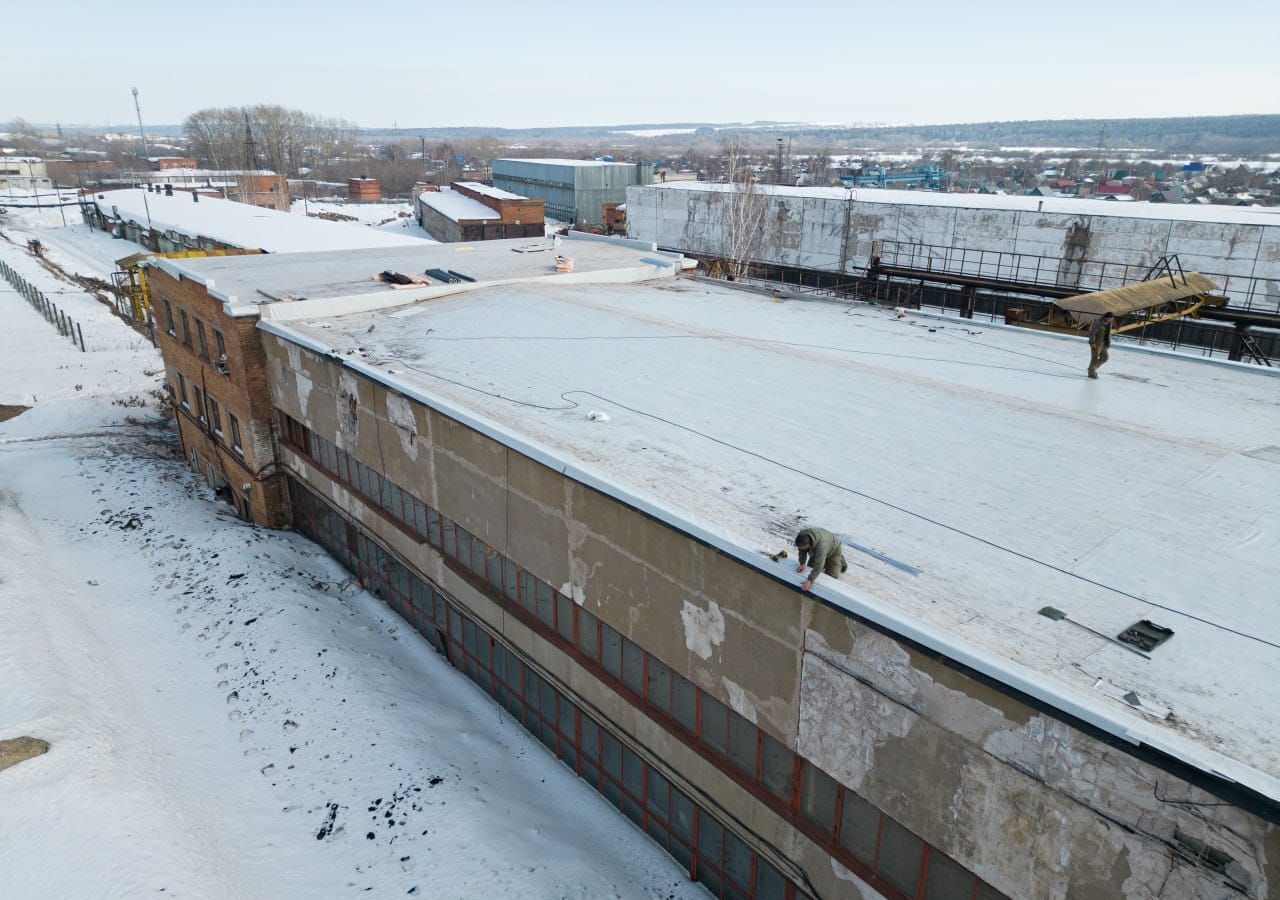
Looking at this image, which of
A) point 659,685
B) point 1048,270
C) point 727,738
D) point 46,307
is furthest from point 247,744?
point 46,307

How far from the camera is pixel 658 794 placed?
1388 centimetres

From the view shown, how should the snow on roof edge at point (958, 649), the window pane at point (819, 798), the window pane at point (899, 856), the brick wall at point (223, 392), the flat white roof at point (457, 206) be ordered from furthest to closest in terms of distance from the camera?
the flat white roof at point (457, 206), the brick wall at point (223, 392), the window pane at point (819, 798), the window pane at point (899, 856), the snow on roof edge at point (958, 649)

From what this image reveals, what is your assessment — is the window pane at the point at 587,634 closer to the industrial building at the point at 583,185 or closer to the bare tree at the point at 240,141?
the industrial building at the point at 583,185

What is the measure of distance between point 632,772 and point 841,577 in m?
6.82

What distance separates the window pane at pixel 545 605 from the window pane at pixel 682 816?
371 centimetres

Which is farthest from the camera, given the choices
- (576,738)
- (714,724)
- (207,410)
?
(207,410)

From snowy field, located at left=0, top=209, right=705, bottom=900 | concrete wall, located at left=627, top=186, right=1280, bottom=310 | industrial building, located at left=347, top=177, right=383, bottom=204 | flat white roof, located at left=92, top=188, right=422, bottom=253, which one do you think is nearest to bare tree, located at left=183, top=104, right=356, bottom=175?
industrial building, located at left=347, top=177, right=383, bottom=204

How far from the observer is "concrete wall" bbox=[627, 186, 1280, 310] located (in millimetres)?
35906

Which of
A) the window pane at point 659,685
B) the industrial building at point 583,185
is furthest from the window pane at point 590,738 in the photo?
the industrial building at point 583,185

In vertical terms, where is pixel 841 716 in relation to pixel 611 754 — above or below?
above

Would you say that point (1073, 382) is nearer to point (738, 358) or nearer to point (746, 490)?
point (738, 358)

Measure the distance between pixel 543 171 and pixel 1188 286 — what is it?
87.7 metres

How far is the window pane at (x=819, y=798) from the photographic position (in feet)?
34.3

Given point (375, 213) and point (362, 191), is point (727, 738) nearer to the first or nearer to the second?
point (375, 213)
